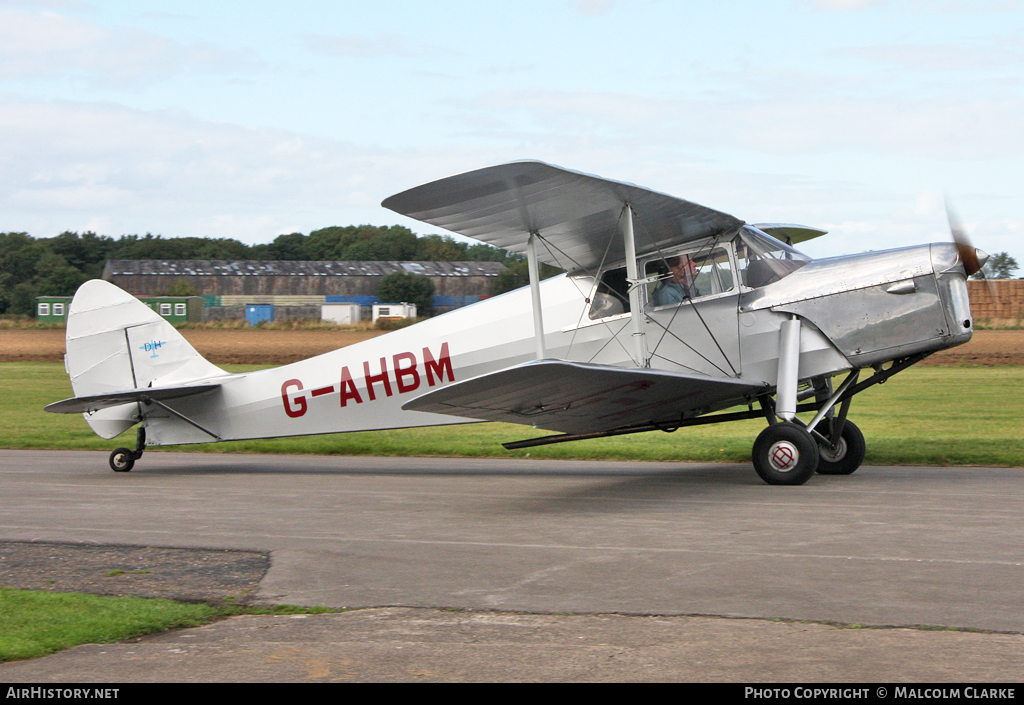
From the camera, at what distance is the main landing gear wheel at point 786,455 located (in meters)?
9.29

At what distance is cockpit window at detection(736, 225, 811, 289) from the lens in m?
10.1

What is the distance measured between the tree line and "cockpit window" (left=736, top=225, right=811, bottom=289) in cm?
6569

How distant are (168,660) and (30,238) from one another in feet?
320

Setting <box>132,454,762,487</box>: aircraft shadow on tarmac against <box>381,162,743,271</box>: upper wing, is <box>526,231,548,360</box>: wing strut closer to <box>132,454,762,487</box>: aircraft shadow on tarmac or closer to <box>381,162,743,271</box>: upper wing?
<box>381,162,743,271</box>: upper wing

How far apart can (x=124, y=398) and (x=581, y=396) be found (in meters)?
6.24

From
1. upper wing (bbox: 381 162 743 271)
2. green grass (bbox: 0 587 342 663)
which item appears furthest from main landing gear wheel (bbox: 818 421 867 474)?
green grass (bbox: 0 587 342 663)

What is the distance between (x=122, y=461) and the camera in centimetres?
1248

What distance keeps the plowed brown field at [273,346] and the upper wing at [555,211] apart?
23.0 m

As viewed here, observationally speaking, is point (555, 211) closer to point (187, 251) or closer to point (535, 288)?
point (535, 288)

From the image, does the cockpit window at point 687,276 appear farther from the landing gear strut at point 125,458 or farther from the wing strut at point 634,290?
the landing gear strut at point 125,458

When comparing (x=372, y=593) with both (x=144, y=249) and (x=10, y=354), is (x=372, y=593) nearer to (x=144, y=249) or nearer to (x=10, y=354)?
(x=10, y=354)

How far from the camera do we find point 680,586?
5461mm

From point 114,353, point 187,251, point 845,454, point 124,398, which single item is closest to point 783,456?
point 845,454

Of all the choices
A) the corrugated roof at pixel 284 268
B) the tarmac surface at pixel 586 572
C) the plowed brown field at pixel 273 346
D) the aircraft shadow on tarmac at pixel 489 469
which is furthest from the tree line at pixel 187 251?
the tarmac surface at pixel 586 572
